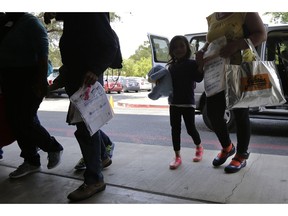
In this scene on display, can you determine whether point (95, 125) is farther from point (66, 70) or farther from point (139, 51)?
point (139, 51)

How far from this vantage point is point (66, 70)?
2.81 meters

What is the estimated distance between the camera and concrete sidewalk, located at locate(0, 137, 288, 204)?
268cm

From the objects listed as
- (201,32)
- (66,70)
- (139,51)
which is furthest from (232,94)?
(139,51)

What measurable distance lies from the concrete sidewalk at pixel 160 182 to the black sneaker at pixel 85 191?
1.6 inches

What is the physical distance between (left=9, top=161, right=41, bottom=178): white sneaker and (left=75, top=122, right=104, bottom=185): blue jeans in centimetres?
89

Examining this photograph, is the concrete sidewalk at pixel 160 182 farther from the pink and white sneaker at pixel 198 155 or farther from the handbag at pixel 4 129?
the handbag at pixel 4 129

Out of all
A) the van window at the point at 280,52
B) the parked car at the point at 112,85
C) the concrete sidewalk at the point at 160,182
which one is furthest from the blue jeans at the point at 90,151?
the parked car at the point at 112,85

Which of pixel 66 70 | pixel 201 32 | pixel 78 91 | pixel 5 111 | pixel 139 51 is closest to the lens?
pixel 78 91

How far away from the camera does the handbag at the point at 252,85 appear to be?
9.49 feet

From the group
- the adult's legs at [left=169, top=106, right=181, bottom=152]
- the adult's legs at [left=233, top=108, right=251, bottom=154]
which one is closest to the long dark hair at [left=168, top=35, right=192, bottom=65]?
the adult's legs at [left=169, top=106, right=181, bottom=152]

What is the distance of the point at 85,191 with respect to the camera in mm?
2699

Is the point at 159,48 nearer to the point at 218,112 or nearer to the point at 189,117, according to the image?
the point at 189,117

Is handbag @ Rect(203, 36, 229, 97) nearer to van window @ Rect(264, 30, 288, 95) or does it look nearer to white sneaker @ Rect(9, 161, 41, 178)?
white sneaker @ Rect(9, 161, 41, 178)
